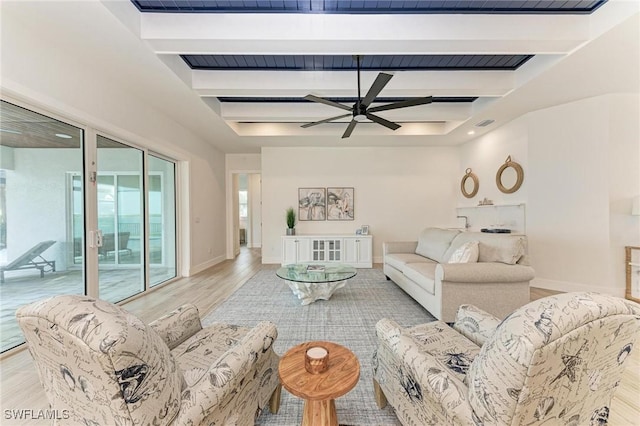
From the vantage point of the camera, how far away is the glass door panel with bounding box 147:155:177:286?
161 inches

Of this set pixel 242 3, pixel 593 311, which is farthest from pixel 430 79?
pixel 593 311

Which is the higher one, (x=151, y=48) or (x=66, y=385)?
(x=151, y=48)

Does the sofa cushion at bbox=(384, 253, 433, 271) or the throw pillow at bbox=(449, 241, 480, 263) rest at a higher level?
the throw pillow at bbox=(449, 241, 480, 263)

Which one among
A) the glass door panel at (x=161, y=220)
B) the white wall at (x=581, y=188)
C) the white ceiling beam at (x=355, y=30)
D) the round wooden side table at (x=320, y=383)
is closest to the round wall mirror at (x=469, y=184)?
the white wall at (x=581, y=188)

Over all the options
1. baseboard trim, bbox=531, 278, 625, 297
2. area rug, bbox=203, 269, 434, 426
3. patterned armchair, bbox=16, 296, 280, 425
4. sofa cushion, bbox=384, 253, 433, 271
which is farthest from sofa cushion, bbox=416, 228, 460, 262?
patterned armchair, bbox=16, 296, 280, 425

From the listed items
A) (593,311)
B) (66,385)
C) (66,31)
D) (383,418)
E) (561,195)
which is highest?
(66,31)

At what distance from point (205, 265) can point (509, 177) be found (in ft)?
19.7

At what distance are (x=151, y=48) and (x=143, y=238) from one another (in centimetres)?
260

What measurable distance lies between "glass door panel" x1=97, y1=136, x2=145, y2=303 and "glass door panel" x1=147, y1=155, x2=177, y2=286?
26 centimetres

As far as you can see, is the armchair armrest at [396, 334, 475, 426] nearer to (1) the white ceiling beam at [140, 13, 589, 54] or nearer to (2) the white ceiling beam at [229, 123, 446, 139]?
(1) the white ceiling beam at [140, 13, 589, 54]

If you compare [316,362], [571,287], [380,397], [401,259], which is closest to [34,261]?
[316,362]

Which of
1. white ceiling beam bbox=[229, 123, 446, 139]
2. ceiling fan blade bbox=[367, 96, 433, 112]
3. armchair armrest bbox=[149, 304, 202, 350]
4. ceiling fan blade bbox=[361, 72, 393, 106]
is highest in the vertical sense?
white ceiling beam bbox=[229, 123, 446, 139]

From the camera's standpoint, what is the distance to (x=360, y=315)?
296 centimetres

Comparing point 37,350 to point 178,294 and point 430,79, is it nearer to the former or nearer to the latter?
point 178,294
